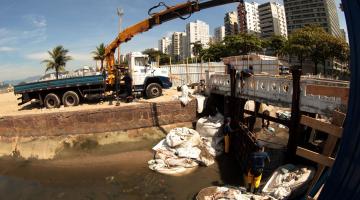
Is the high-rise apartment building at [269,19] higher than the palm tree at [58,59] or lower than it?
higher

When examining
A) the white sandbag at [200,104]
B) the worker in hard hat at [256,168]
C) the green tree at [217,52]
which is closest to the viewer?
the worker in hard hat at [256,168]

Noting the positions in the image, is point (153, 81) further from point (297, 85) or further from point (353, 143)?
point (353, 143)

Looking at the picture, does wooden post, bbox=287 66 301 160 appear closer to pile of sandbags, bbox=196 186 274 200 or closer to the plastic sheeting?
pile of sandbags, bbox=196 186 274 200

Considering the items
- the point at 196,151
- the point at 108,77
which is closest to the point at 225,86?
the point at 196,151

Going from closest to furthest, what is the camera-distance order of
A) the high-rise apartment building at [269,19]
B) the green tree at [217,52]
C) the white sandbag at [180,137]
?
the white sandbag at [180,137]
the green tree at [217,52]
the high-rise apartment building at [269,19]

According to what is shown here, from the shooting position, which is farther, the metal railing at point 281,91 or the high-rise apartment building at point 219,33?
the high-rise apartment building at point 219,33

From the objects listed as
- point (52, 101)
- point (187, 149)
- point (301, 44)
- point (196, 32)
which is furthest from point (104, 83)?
point (196, 32)

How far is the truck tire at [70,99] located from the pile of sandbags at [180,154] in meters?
6.26

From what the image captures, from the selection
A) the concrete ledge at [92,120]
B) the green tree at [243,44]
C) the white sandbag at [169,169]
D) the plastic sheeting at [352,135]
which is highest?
the green tree at [243,44]

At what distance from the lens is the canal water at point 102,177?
888 cm

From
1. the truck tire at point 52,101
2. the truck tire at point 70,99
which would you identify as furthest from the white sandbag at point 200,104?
the truck tire at point 52,101

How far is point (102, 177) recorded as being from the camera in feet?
33.2

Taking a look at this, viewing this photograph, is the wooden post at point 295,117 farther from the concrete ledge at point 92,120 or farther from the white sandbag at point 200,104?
the concrete ledge at point 92,120

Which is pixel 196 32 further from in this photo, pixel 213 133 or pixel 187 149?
pixel 187 149
